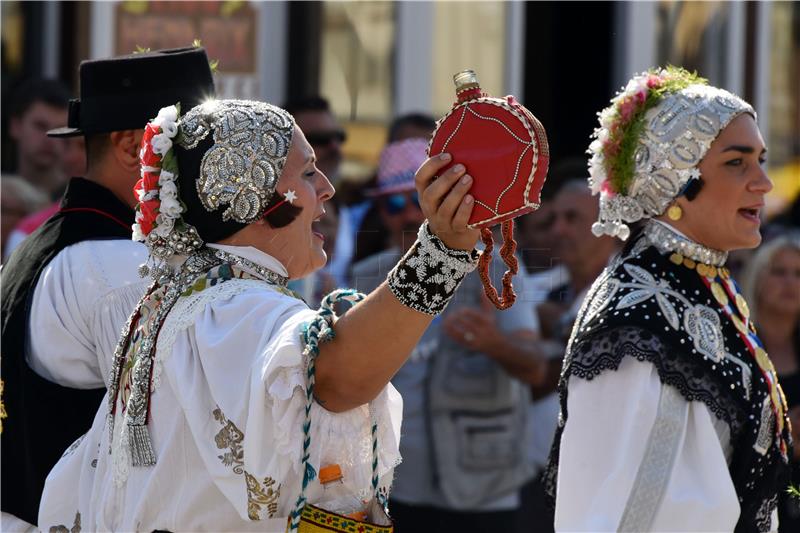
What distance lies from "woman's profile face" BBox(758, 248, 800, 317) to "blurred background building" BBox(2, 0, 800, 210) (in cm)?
264

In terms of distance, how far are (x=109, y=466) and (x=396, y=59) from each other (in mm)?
5454

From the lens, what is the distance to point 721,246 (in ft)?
12.6

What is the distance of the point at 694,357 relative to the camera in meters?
3.58

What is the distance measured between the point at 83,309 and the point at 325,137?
3109 mm

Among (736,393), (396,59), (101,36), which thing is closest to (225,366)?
(736,393)

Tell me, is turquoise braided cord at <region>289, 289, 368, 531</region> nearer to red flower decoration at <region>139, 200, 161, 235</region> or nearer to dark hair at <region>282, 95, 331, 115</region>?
red flower decoration at <region>139, 200, 161, 235</region>

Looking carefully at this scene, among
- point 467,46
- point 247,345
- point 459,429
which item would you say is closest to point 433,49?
point 467,46

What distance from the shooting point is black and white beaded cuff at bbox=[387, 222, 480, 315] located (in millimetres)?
2512

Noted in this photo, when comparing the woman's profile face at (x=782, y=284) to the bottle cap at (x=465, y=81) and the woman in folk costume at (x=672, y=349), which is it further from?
the bottle cap at (x=465, y=81)

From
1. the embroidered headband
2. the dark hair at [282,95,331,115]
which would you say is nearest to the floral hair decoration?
the embroidered headband

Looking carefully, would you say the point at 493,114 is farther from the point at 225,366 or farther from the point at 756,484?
→ the point at 756,484

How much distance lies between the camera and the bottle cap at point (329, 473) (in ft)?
8.99

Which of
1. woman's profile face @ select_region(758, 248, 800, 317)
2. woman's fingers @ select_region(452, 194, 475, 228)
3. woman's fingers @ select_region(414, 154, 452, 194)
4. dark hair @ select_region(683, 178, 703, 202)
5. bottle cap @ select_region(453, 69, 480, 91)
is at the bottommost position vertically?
woman's profile face @ select_region(758, 248, 800, 317)

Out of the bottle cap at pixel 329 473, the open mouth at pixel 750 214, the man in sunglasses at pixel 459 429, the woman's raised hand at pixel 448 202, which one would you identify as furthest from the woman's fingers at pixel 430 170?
the man in sunglasses at pixel 459 429
